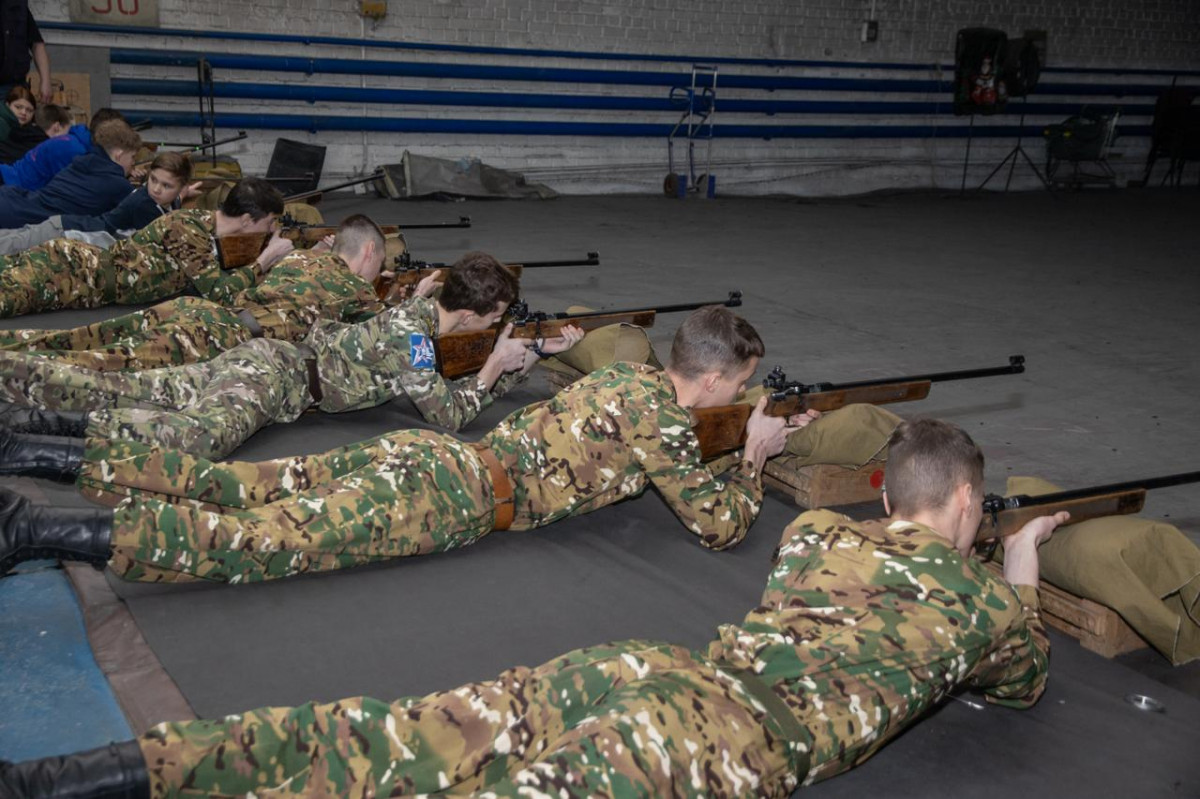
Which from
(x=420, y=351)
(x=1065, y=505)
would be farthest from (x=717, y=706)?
(x=420, y=351)

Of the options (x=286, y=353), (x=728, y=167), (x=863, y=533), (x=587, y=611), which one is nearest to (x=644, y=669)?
(x=863, y=533)

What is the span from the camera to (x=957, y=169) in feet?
57.9

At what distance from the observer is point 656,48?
15.3 metres

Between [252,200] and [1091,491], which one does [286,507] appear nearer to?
[1091,491]

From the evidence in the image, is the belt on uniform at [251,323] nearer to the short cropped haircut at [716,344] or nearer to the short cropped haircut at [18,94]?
the short cropped haircut at [716,344]

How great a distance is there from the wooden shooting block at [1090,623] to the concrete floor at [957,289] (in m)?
1.10

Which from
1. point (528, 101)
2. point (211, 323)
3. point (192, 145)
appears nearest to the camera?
point (211, 323)

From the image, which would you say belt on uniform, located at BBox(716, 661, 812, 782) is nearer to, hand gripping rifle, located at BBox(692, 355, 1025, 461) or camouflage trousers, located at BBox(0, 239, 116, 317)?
hand gripping rifle, located at BBox(692, 355, 1025, 461)

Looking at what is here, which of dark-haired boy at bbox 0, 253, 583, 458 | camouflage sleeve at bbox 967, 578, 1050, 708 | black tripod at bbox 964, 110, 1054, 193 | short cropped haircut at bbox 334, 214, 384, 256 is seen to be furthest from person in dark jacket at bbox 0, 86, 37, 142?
black tripod at bbox 964, 110, 1054, 193

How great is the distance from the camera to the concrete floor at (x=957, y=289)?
5602 mm

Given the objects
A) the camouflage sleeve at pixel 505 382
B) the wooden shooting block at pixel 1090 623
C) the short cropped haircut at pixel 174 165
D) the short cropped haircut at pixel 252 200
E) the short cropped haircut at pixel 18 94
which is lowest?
the wooden shooting block at pixel 1090 623

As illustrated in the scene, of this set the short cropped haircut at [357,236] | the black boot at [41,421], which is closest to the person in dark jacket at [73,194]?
the short cropped haircut at [357,236]

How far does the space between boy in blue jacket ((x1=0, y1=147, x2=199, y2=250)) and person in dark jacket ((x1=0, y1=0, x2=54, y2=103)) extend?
125 inches

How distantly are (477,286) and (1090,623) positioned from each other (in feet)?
9.01
